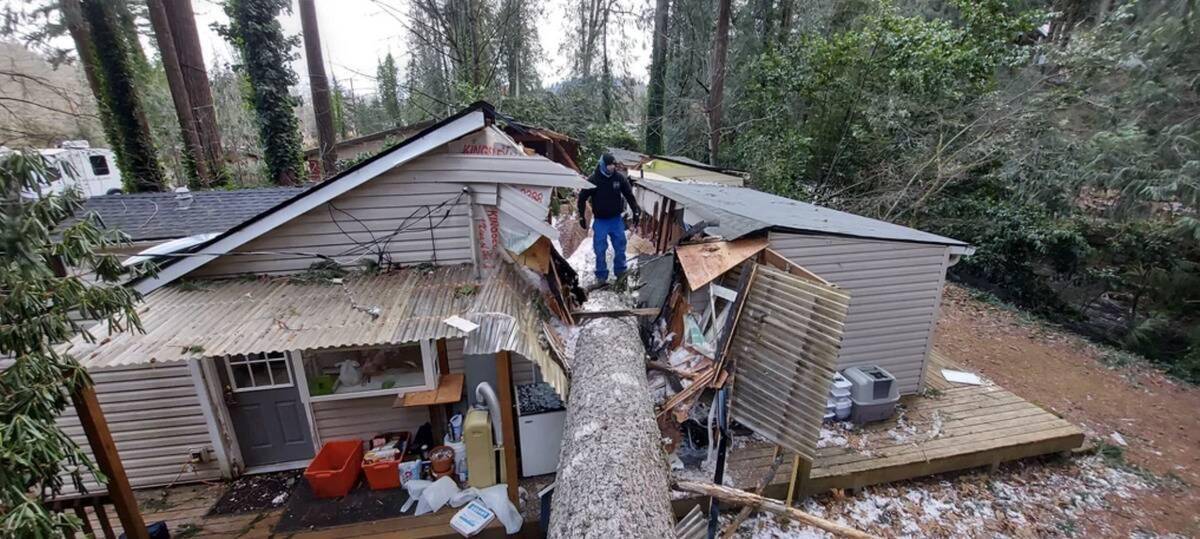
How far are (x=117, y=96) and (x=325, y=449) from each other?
41.0 ft

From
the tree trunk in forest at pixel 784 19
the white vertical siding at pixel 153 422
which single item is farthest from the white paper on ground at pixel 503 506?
the tree trunk in forest at pixel 784 19

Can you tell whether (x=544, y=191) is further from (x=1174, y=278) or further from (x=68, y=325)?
(x=1174, y=278)

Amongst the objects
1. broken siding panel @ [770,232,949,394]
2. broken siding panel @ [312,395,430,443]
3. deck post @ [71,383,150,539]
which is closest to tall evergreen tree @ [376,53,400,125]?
broken siding panel @ [312,395,430,443]

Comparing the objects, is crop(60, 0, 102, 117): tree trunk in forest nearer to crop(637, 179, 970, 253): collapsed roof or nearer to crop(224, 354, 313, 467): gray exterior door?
crop(224, 354, 313, 467): gray exterior door

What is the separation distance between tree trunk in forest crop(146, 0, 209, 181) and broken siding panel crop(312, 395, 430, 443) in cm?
1019

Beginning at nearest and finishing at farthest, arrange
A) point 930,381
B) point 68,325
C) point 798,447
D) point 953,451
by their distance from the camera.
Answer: point 68,325
point 798,447
point 953,451
point 930,381

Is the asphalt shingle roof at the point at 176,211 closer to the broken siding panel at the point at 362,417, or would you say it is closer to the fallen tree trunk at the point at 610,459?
the broken siding panel at the point at 362,417

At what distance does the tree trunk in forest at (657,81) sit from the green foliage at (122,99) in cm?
1805

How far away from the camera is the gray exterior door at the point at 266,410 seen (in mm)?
4953

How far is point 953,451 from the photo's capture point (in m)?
5.44

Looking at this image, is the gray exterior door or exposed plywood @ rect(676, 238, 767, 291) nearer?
the gray exterior door

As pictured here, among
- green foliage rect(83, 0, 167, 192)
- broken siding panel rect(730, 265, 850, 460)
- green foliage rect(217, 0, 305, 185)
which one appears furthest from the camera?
green foliage rect(217, 0, 305, 185)

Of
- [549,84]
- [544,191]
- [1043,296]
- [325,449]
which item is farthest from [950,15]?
[325,449]

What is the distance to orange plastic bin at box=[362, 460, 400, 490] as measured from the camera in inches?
188
